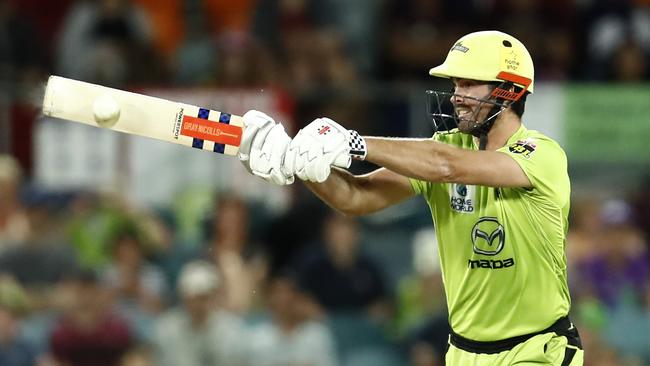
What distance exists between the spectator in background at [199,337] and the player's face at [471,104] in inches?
157

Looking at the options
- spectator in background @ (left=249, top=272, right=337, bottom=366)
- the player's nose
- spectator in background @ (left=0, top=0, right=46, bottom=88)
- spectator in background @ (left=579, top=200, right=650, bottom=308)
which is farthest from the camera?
spectator in background @ (left=0, top=0, right=46, bottom=88)

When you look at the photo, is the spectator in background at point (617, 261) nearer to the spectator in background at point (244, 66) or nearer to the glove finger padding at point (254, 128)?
the spectator in background at point (244, 66)

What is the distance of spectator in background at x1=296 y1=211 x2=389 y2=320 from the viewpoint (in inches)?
385

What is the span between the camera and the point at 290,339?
9.41 metres

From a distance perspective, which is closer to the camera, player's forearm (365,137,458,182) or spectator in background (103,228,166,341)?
player's forearm (365,137,458,182)

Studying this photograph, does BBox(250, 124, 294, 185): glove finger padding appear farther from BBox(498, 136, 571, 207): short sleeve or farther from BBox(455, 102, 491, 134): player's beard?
BBox(498, 136, 571, 207): short sleeve

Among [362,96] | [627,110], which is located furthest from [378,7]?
[627,110]

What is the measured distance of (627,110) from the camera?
1058 centimetres

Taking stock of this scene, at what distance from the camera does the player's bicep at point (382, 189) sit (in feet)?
20.3

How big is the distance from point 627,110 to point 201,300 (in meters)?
3.65

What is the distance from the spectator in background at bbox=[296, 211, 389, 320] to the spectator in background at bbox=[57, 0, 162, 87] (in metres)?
2.36

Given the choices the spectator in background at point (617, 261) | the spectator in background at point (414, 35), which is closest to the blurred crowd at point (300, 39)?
the spectator in background at point (414, 35)

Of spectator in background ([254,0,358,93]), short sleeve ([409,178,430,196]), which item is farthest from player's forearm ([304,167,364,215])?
spectator in background ([254,0,358,93])

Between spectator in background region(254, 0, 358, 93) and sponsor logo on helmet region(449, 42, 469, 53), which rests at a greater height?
spectator in background region(254, 0, 358, 93)
